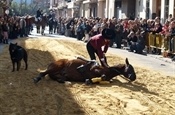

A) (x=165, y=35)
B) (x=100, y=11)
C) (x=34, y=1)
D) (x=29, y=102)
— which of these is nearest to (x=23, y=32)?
(x=165, y=35)

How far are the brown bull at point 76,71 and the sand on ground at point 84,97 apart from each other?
0.78ft

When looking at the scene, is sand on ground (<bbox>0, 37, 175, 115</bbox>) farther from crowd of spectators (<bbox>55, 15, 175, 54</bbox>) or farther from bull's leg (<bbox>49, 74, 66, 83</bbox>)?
crowd of spectators (<bbox>55, 15, 175, 54</bbox>)

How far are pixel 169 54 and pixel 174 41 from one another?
44.4 inches

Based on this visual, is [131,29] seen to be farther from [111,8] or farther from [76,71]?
[111,8]

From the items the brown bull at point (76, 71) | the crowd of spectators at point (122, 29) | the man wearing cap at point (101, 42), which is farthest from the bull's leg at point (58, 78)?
the crowd of spectators at point (122, 29)

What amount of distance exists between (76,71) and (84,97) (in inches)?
74.0

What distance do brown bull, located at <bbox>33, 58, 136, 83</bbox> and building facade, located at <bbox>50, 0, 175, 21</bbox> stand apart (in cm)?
1845

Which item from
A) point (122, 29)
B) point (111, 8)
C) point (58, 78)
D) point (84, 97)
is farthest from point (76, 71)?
point (111, 8)

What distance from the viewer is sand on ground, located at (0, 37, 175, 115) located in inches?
332

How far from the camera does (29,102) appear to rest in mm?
9008

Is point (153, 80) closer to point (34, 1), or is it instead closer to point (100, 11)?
point (100, 11)

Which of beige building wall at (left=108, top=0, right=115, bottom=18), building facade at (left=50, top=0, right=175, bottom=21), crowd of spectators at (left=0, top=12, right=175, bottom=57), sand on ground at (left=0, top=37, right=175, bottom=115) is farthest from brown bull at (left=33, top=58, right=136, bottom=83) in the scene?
beige building wall at (left=108, top=0, right=115, bottom=18)

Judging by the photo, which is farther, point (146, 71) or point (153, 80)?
point (146, 71)

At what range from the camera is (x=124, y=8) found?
42.7m
